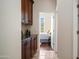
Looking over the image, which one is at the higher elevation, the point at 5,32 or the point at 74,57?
the point at 5,32

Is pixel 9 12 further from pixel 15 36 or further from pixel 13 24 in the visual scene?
pixel 15 36

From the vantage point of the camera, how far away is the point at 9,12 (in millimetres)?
3947

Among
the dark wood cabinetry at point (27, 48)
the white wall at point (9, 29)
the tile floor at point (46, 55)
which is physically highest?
the white wall at point (9, 29)

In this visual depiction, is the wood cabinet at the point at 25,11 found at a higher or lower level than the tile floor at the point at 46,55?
higher

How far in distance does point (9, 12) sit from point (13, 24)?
334 mm

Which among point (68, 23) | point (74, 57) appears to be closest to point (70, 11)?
point (68, 23)

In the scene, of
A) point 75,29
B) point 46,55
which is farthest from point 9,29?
point 46,55

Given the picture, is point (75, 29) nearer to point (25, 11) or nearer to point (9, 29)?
point (25, 11)

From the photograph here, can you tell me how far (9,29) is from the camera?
13.0 ft

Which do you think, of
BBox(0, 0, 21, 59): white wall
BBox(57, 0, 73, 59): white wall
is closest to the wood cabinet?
BBox(0, 0, 21, 59): white wall

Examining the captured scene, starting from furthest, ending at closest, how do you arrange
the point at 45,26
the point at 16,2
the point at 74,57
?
1. the point at 45,26
2. the point at 74,57
3. the point at 16,2

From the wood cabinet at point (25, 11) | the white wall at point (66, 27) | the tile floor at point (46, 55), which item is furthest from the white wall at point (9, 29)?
the tile floor at point (46, 55)

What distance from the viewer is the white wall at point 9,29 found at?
12.9 ft

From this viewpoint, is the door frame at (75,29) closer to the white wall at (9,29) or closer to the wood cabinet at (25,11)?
the wood cabinet at (25,11)
